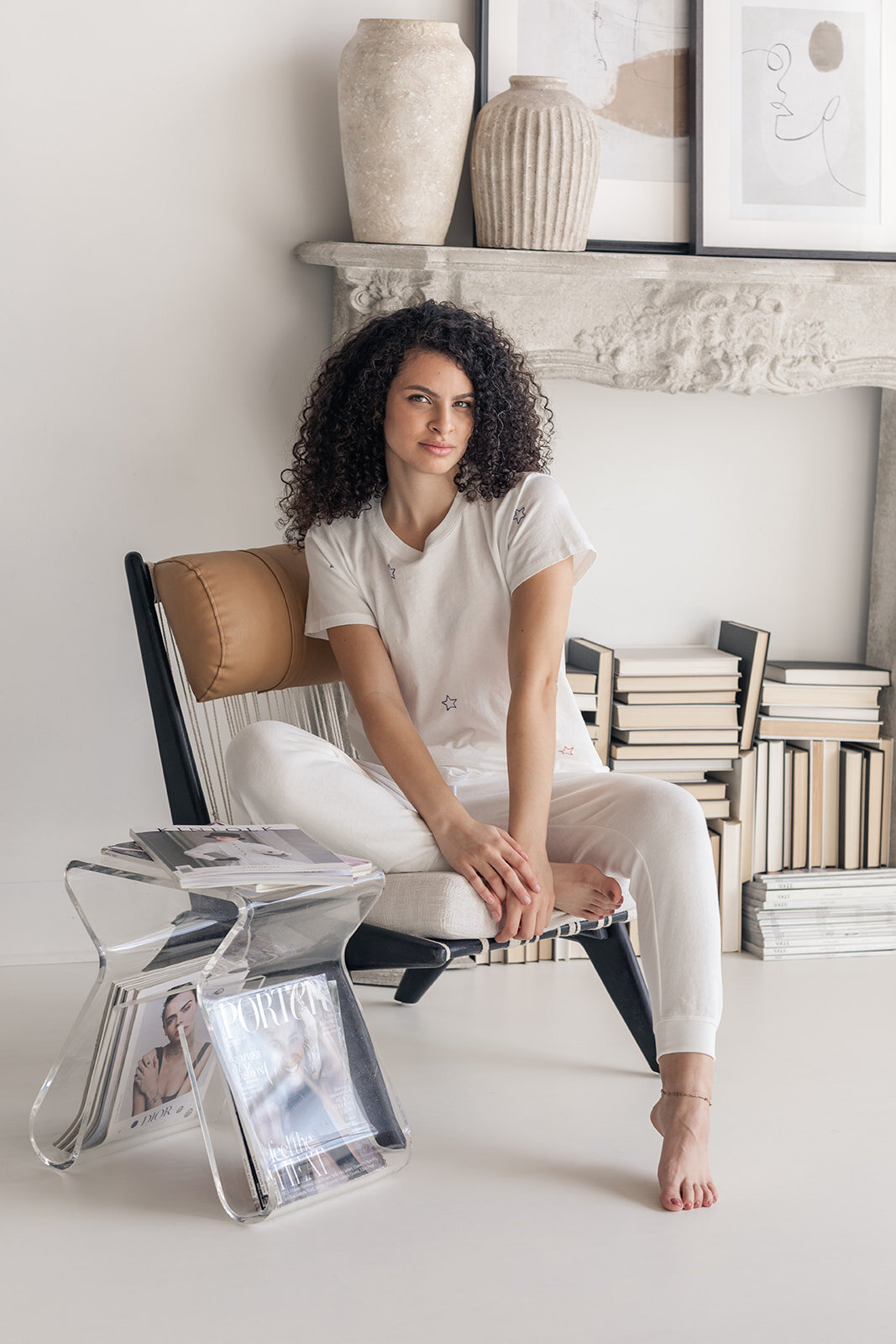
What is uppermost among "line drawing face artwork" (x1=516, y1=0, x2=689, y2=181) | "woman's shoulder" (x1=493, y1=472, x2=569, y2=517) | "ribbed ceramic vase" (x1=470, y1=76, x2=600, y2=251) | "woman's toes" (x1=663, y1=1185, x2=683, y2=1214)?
"line drawing face artwork" (x1=516, y1=0, x2=689, y2=181)

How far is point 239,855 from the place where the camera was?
1422mm

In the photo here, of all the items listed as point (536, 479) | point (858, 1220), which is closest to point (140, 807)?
point (536, 479)

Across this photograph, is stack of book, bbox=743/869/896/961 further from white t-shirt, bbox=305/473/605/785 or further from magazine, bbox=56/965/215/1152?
magazine, bbox=56/965/215/1152

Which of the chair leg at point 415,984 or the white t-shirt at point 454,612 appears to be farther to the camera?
the chair leg at point 415,984

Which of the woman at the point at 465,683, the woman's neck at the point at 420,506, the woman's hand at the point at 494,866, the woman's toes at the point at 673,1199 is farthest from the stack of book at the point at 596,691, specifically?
the woman's toes at the point at 673,1199

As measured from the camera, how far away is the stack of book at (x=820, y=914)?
7.82 ft

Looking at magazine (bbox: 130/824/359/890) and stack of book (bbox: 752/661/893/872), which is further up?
magazine (bbox: 130/824/359/890)

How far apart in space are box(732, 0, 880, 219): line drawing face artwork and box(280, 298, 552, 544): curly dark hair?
0.75 m

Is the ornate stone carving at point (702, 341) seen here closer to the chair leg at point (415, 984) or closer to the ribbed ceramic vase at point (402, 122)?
the ribbed ceramic vase at point (402, 122)

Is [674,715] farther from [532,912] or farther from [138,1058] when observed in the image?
[138,1058]

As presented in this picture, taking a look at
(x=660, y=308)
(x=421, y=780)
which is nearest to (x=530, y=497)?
(x=421, y=780)

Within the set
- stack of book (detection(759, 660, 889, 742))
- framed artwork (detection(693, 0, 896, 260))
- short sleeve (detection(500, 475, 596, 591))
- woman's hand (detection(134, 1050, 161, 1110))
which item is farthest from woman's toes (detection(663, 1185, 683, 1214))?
framed artwork (detection(693, 0, 896, 260))

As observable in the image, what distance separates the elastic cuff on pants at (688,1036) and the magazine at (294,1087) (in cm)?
37

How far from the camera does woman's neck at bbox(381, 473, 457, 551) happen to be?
1853mm
